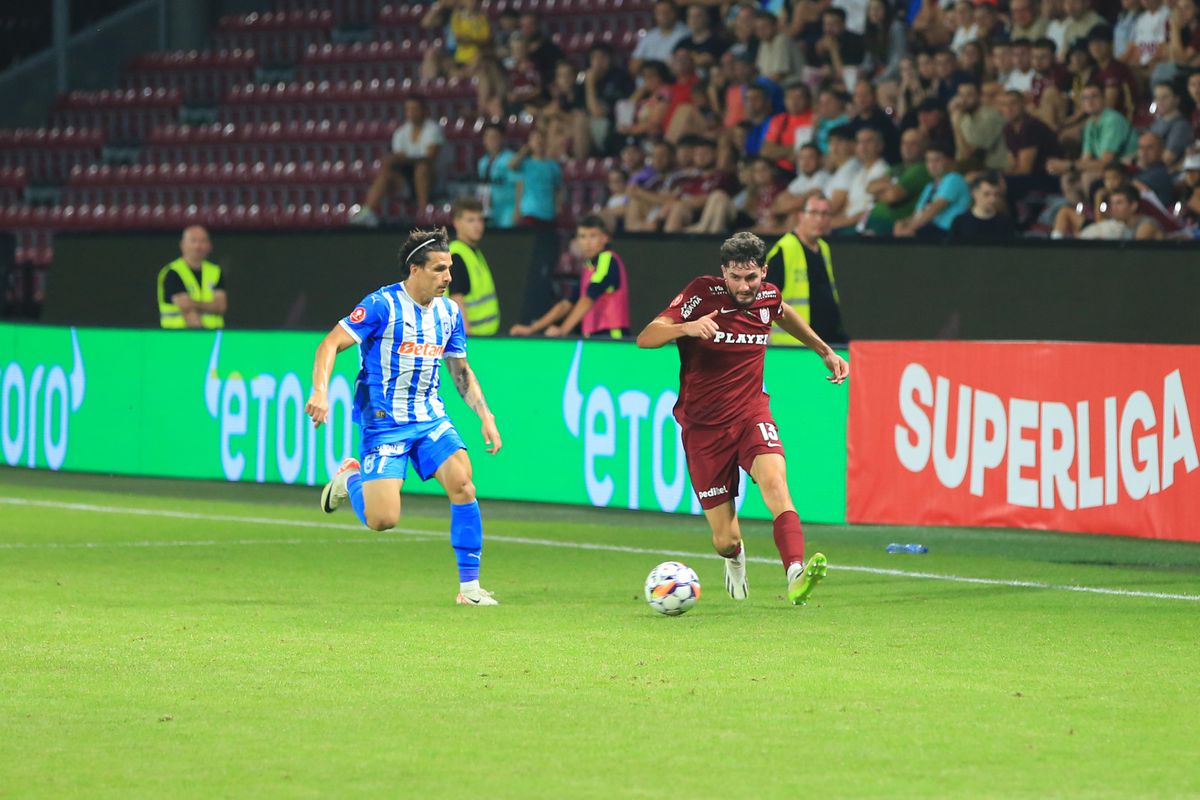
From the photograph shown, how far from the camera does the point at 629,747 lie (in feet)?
23.6

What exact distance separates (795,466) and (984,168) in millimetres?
4938

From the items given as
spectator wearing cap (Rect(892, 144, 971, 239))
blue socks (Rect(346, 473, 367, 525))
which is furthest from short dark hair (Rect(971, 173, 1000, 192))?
blue socks (Rect(346, 473, 367, 525))

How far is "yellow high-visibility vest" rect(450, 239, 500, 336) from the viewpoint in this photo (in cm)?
1748

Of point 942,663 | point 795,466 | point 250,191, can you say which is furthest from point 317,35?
point 942,663

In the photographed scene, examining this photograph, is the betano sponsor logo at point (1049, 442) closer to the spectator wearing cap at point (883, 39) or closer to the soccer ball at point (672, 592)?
the soccer ball at point (672, 592)

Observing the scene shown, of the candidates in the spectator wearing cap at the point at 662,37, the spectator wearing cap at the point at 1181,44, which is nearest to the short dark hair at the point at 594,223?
the spectator wearing cap at the point at 1181,44

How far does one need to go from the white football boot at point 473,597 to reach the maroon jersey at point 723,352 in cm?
141

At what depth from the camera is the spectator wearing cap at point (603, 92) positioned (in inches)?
957

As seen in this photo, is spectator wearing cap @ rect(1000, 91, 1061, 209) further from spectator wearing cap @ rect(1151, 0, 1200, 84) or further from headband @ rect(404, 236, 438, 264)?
headband @ rect(404, 236, 438, 264)

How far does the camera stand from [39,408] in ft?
68.3

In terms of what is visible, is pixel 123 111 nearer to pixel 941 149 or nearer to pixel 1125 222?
pixel 941 149

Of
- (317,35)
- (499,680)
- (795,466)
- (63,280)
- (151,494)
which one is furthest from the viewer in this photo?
(317,35)

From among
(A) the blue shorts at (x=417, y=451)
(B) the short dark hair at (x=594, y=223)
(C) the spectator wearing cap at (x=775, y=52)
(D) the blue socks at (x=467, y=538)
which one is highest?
(C) the spectator wearing cap at (x=775, y=52)

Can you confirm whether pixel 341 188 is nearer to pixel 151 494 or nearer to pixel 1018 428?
pixel 151 494
